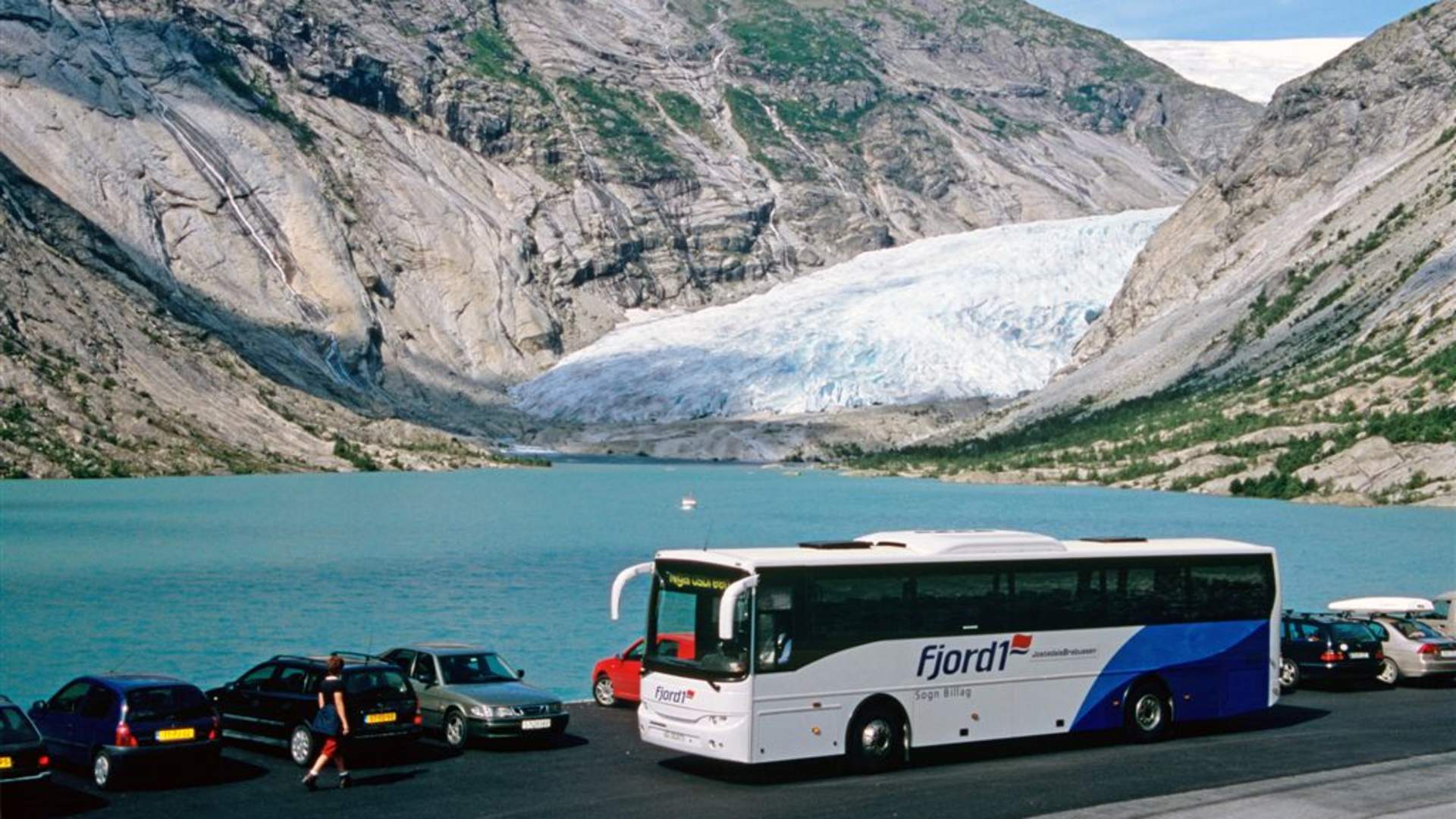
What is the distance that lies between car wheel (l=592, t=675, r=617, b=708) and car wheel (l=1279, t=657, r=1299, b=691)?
502 inches

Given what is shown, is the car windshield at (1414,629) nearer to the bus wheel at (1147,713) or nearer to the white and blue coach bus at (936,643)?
the white and blue coach bus at (936,643)

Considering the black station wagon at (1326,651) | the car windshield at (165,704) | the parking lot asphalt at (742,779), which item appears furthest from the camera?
the black station wagon at (1326,651)

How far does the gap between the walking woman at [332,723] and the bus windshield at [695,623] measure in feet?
14.8

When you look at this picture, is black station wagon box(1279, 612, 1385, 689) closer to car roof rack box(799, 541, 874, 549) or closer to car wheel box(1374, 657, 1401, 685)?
car wheel box(1374, 657, 1401, 685)

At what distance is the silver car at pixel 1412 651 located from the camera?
3622 centimetres

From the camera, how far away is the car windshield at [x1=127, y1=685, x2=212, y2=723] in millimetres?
25125

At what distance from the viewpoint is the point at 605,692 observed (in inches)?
1342

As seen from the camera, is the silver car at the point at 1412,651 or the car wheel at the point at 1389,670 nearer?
the silver car at the point at 1412,651

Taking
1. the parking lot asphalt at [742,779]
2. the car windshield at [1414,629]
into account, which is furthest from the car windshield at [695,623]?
the car windshield at [1414,629]

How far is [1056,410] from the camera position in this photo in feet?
519

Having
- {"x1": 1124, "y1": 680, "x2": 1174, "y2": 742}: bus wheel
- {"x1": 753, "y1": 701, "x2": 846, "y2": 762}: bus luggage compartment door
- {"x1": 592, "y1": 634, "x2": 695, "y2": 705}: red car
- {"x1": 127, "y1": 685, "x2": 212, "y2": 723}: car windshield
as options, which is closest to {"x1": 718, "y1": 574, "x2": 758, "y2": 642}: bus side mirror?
{"x1": 753, "y1": 701, "x2": 846, "y2": 762}: bus luggage compartment door

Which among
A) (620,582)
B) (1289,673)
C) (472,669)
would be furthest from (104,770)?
(1289,673)

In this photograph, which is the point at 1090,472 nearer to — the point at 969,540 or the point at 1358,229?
the point at 1358,229

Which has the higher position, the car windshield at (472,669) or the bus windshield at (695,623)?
the bus windshield at (695,623)
